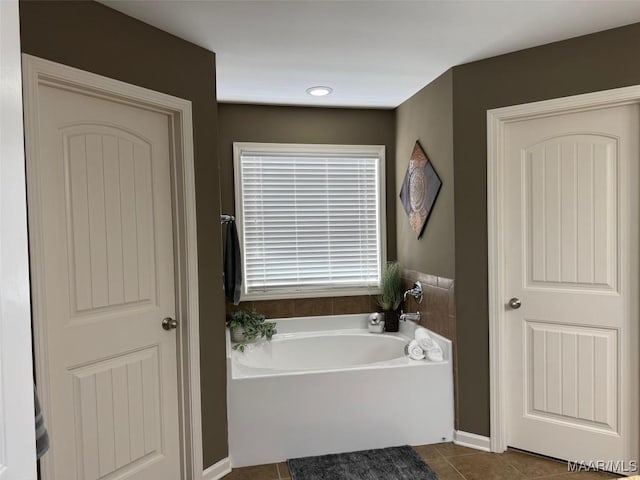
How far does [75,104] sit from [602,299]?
2.77m

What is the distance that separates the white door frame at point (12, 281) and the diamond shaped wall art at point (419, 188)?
2.49 meters

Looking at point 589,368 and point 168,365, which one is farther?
point 589,368

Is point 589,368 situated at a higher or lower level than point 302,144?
lower

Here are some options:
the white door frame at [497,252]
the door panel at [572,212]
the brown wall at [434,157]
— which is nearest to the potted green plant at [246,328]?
the brown wall at [434,157]

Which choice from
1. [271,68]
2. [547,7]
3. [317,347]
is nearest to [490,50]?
[547,7]

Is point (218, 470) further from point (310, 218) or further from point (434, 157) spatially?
point (434, 157)

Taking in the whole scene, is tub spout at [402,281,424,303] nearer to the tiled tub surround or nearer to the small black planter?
the tiled tub surround

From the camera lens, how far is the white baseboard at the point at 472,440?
2.69 meters

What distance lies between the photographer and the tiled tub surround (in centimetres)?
277

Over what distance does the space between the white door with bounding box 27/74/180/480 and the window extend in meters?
1.26

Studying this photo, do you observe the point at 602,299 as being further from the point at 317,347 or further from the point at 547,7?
the point at 317,347

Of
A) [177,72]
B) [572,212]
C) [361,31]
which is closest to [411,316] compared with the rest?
[572,212]

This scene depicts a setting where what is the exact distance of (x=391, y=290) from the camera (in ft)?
11.6

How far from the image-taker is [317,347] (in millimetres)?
3469
